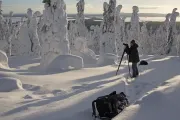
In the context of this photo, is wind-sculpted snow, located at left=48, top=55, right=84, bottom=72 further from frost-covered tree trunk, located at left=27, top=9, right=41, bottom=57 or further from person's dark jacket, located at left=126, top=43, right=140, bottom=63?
frost-covered tree trunk, located at left=27, top=9, right=41, bottom=57

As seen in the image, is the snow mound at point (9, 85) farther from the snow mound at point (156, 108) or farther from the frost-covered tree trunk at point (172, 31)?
the frost-covered tree trunk at point (172, 31)

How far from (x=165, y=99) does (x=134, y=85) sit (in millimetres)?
4356

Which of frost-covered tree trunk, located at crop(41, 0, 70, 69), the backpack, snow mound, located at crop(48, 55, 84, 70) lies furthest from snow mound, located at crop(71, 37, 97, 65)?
the backpack

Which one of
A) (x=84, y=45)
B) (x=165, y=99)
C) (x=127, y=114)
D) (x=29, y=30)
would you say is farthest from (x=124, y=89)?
(x=29, y=30)

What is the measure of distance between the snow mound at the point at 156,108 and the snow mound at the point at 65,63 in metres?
11.7

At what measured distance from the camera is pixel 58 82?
12414mm

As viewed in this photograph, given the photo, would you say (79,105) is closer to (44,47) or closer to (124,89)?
(124,89)

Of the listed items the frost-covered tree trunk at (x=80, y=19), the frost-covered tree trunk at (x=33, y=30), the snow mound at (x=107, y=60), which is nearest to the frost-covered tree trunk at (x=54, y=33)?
the snow mound at (x=107, y=60)

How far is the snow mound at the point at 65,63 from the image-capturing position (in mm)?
18203

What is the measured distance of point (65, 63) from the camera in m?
18.5

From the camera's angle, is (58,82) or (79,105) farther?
(58,82)

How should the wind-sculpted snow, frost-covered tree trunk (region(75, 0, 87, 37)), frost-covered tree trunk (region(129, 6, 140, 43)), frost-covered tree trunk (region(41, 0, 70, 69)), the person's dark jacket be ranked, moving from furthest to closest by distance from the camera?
frost-covered tree trunk (region(129, 6, 140, 43)) → frost-covered tree trunk (region(75, 0, 87, 37)) → frost-covered tree trunk (region(41, 0, 70, 69)) → the wind-sculpted snow → the person's dark jacket

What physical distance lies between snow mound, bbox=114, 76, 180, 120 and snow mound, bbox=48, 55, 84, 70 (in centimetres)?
1171

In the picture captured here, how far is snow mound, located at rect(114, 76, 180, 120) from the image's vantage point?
5562mm
